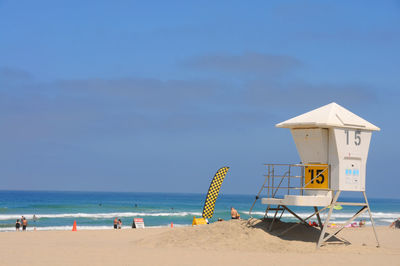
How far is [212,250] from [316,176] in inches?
166

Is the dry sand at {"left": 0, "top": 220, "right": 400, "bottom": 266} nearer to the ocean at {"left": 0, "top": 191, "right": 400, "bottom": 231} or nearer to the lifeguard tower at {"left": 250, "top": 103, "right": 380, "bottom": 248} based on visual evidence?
the lifeguard tower at {"left": 250, "top": 103, "right": 380, "bottom": 248}

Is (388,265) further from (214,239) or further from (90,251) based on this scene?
(90,251)

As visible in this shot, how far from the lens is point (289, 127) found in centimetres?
1886

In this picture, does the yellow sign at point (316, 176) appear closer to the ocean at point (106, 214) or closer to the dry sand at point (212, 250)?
the dry sand at point (212, 250)

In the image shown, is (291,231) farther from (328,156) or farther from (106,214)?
(106,214)

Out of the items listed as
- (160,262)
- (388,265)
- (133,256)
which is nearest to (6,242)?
(133,256)

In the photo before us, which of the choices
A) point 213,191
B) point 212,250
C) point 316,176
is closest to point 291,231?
point 316,176

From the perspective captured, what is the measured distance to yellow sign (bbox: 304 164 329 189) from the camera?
1814 cm

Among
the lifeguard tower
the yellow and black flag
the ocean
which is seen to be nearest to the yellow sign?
the lifeguard tower

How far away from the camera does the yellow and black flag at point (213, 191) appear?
27.8 metres

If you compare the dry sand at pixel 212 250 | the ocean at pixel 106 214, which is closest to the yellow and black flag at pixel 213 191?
the dry sand at pixel 212 250

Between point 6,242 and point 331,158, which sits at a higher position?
point 331,158

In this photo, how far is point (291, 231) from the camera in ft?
61.9

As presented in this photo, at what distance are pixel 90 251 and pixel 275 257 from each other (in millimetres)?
5487
